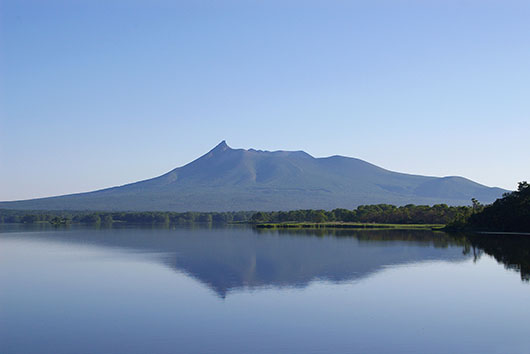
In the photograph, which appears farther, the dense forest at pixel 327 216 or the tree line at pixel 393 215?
the dense forest at pixel 327 216

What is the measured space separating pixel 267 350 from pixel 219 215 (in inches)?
6505

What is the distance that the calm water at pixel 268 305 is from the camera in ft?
54.3

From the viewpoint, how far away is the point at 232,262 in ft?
126

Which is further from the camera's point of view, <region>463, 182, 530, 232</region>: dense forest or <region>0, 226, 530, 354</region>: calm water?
<region>463, 182, 530, 232</region>: dense forest

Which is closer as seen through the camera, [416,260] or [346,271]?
[346,271]

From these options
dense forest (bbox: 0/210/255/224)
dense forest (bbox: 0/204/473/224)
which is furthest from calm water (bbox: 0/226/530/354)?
dense forest (bbox: 0/210/255/224)

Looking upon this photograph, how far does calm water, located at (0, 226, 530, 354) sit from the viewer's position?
16.6m

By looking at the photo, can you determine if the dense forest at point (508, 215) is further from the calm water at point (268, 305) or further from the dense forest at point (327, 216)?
the calm water at point (268, 305)

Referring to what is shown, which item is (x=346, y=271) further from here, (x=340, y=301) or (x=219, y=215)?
(x=219, y=215)

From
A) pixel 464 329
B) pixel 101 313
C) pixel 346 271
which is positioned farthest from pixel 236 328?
pixel 346 271

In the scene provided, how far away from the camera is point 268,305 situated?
72.2 ft

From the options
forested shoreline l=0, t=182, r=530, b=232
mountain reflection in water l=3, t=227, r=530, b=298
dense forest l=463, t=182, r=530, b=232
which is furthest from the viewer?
forested shoreline l=0, t=182, r=530, b=232

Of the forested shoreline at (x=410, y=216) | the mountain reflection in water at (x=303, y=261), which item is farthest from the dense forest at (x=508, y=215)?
the mountain reflection in water at (x=303, y=261)

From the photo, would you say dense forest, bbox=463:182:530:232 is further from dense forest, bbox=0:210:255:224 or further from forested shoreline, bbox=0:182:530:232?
dense forest, bbox=0:210:255:224
